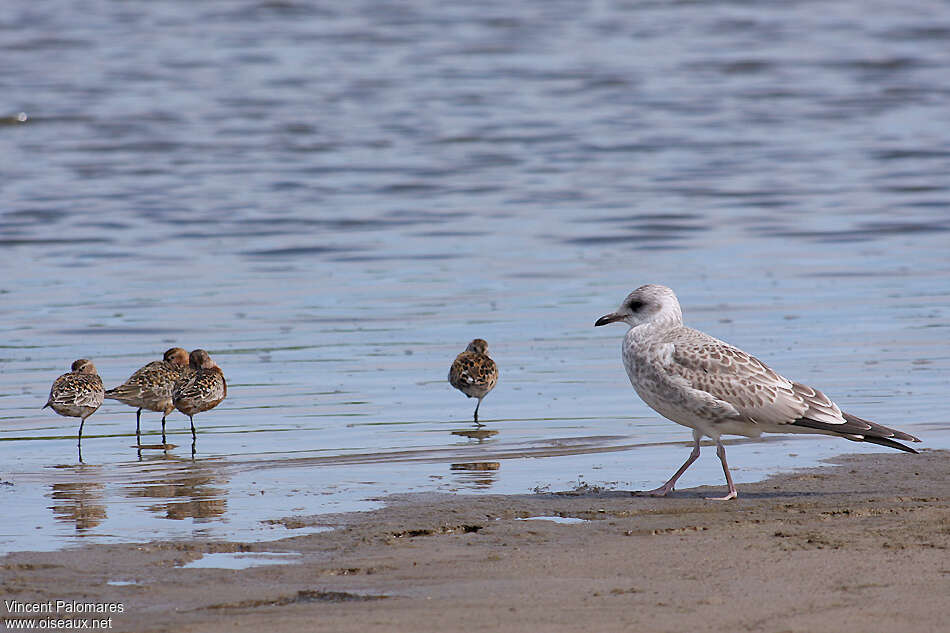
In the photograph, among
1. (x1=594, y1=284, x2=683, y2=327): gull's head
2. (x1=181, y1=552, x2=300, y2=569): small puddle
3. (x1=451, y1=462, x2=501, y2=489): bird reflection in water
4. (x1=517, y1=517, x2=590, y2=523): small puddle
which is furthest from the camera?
(x1=594, y1=284, x2=683, y2=327): gull's head

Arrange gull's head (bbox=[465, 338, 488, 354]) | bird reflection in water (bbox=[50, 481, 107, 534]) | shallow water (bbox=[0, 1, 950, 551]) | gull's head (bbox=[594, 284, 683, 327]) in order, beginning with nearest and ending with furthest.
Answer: bird reflection in water (bbox=[50, 481, 107, 534]) → gull's head (bbox=[594, 284, 683, 327]) → shallow water (bbox=[0, 1, 950, 551]) → gull's head (bbox=[465, 338, 488, 354])

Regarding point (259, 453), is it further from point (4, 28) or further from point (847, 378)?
point (4, 28)

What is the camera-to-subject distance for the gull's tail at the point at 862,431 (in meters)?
8.89

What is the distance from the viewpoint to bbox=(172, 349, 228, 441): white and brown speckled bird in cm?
1145

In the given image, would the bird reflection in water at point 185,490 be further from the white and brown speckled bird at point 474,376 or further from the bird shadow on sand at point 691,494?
the white and brown speckled bird at point 474,376

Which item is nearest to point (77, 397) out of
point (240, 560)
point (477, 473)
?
point (477, 473)

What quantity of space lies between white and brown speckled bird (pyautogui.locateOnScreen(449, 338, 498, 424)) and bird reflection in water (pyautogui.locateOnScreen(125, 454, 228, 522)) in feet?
7.93

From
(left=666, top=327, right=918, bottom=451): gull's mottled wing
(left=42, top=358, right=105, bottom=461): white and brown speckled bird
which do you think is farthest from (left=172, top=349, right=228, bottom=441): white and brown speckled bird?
(left=666, top=327, right=918, bottom=451): gull's mottled wing

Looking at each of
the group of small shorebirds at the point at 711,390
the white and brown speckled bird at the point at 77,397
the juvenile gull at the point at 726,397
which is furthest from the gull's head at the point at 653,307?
the white and brown speckled bird at the point at 77,397

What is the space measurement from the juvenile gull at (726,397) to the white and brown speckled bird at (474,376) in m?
2.76

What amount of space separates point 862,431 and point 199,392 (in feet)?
15.9

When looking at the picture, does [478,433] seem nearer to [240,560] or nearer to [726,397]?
[726,397]

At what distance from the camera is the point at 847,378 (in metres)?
12.7

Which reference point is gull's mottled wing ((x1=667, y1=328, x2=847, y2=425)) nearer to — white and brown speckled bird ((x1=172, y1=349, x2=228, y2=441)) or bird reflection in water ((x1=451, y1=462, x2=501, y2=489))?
bird reflection in water ((x1=451, y1=462, x2=501, y2=489))
